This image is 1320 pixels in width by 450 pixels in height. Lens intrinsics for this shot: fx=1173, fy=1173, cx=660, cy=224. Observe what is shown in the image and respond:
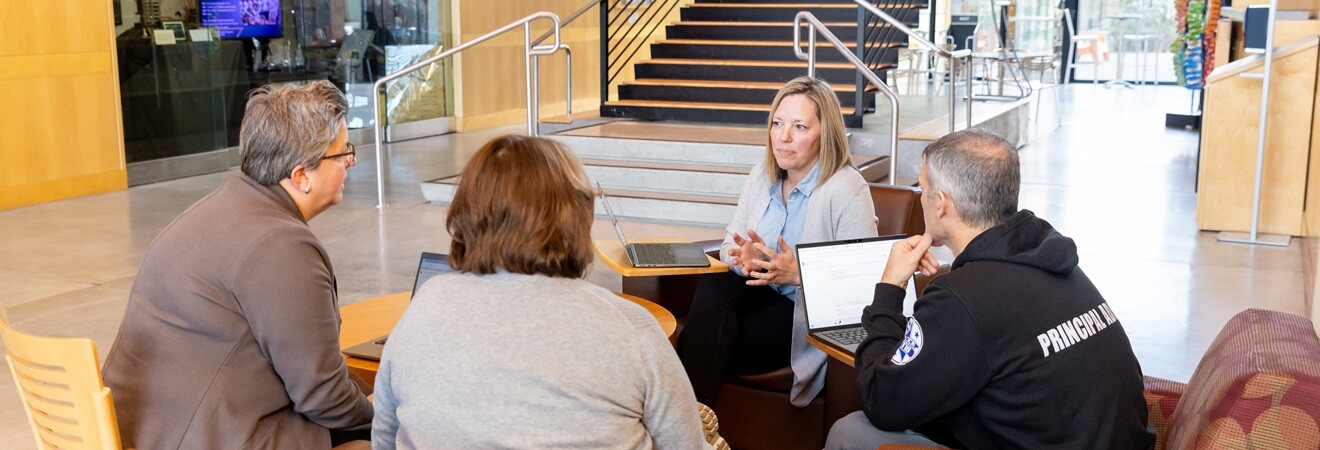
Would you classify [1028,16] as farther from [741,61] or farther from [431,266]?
[431,266]

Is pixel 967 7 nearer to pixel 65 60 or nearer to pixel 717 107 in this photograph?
pixel 717 107

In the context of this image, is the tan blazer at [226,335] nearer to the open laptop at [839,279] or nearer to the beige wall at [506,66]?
the open laptop at [839,279]

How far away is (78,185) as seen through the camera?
7.96m

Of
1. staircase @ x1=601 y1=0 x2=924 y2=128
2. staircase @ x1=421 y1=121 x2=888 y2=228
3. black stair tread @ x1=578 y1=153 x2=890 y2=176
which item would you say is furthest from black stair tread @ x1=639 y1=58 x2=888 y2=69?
black stair tread @ x1=578 y1=153 x2=890 y2=176

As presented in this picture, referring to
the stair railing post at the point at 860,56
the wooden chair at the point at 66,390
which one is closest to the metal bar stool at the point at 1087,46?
the stair railing post at the point at 860,56

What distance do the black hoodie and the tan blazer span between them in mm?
1020

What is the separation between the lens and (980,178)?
6.92ft

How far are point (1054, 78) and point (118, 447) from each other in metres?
13.9

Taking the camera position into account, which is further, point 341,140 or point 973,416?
point 341,140

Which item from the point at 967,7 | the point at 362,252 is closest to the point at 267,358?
the point at 362,252

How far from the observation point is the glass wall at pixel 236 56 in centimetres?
848

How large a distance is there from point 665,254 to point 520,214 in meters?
1.62

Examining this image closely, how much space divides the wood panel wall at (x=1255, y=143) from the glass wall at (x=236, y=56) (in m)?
6.99

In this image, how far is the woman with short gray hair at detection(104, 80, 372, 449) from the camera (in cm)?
201
